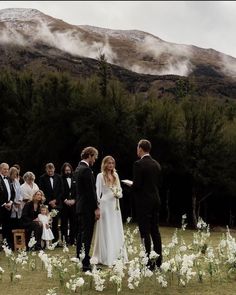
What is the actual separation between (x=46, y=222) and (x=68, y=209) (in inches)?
30.5

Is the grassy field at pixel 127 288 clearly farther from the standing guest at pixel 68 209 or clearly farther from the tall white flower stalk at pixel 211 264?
the standing guest at pixel 68 209

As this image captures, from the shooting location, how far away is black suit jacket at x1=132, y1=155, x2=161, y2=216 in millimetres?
9312

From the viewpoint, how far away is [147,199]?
932 cm

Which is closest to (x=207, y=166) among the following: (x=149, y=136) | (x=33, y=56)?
(x=149, y=136)

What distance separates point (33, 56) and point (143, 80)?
40188 mm

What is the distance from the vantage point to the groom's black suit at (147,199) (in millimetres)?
9281

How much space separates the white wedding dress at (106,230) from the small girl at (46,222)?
136 inches

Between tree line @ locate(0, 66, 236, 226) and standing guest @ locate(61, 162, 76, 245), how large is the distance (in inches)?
789

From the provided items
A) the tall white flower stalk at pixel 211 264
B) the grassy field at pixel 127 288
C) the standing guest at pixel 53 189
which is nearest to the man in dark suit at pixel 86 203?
the grassy field at pixel 127 288

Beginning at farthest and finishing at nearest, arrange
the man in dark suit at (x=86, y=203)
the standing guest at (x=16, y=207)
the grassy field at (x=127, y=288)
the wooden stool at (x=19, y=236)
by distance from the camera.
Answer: the standing guest at (x=16, y=207), the wooden stool at (x=19, y=236), the man in dark suit at (x=86, y=203), the grassy field at (x=127, y=288)

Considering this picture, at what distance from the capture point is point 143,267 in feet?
26.5

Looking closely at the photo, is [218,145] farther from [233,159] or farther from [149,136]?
[149,136]

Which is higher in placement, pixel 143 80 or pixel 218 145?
pixel 143 80

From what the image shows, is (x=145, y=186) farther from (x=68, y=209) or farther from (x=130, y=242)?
(x=68, y=209)
